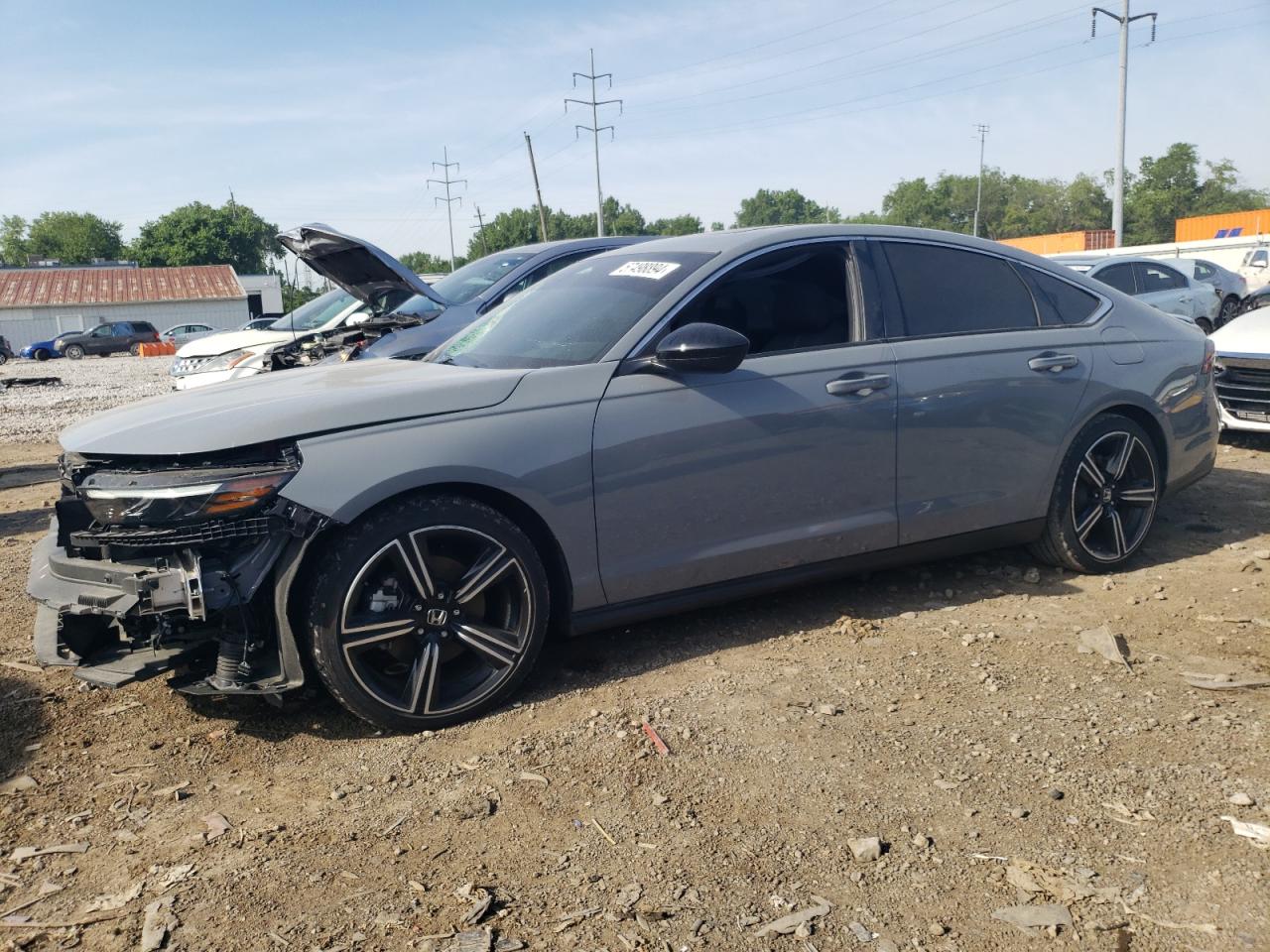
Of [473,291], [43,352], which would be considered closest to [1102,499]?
[473,291]

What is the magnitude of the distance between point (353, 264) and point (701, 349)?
4960mm

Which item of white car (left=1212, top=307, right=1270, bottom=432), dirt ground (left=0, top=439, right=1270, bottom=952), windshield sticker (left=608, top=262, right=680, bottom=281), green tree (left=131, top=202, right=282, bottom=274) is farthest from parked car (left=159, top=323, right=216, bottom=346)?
green tree (left=131, top=202, right=282, bottom=274)

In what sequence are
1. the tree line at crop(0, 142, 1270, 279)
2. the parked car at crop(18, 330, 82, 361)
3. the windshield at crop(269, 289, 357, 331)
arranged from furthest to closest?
the tree line at crop(0, 142, 1270, 279) → the parked car at crop(18, 330, 82, 361) → the windshield at crop(269, 289, 357, 331)

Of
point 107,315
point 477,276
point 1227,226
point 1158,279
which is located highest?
point 1227,226

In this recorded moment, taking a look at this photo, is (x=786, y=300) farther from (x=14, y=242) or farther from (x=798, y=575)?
(x=14, y=242)

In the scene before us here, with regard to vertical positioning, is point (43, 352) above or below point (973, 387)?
below

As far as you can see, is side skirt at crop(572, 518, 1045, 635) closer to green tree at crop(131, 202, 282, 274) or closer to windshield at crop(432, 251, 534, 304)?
windshield at crop(432, 251, 534, 304)

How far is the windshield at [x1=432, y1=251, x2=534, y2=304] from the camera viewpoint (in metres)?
8.02

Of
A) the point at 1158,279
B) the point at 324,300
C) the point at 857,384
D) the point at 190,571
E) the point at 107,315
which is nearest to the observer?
the point at 190,571

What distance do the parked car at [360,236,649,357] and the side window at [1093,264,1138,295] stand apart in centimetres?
860

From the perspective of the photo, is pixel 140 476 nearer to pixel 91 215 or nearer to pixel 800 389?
pixel 800 389

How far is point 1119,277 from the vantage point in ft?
47.4

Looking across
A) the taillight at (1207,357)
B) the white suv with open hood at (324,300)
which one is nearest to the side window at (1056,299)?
the taillight at (1207,357)

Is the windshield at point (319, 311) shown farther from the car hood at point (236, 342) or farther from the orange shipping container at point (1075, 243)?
the orange shipping container at point (1075, 243)
